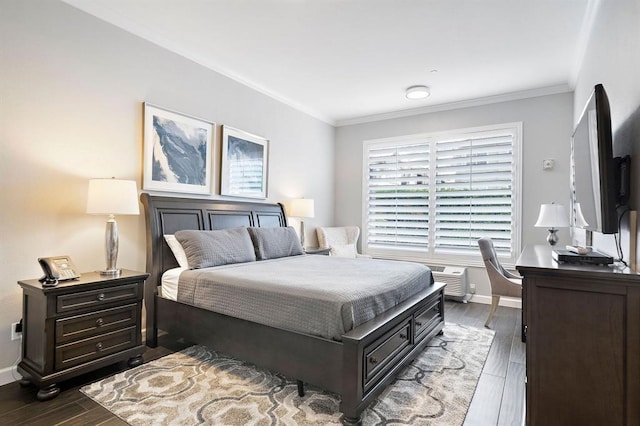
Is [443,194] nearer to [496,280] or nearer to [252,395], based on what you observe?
[496,280]

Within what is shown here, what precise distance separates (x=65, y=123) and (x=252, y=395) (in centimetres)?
250

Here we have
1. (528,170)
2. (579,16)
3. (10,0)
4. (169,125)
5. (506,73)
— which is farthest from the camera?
(528,170)

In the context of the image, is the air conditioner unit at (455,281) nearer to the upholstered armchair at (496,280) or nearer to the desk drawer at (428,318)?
the upholstered armchair at (496,280)

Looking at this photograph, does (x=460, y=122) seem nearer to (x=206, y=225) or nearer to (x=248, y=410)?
(x=206, y=225)

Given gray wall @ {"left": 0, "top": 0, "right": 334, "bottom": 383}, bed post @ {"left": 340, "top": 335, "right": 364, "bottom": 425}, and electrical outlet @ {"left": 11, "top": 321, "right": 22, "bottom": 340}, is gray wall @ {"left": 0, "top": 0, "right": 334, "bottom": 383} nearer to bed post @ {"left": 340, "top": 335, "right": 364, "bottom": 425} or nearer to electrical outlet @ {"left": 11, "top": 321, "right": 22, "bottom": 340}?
electrical outlet @ {"left": 11, "top": 321, "right": 22, "bottom": 340}

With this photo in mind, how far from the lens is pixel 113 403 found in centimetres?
214

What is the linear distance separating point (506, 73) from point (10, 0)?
4.65 metres

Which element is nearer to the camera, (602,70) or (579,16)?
(602,70)

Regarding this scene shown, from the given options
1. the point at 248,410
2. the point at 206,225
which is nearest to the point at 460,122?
the point at 206,225

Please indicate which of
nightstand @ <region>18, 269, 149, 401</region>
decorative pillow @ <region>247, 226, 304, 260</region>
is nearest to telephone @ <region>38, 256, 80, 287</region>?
nightstand @ <region>18, 269, 149, 401</region>

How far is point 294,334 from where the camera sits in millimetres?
2150

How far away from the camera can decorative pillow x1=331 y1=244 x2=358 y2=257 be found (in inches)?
208

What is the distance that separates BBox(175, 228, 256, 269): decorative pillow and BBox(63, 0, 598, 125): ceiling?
74.3 inches

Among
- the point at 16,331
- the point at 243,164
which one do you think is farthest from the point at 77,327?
the point at 243,164
